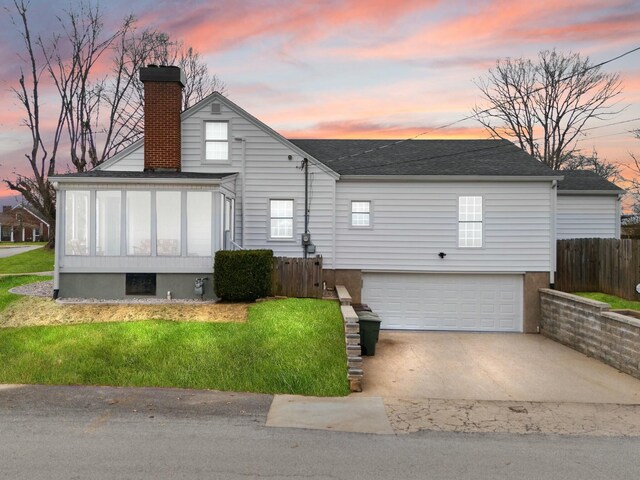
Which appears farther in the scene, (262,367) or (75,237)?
(75,237)

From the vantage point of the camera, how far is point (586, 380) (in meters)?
10.2

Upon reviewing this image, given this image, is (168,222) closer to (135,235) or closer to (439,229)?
(135,235)

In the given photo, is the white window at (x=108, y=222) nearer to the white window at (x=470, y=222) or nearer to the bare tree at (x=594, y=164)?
the white window at (x=470, y=222)

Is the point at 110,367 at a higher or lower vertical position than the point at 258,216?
lower

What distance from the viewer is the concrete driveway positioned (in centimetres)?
905

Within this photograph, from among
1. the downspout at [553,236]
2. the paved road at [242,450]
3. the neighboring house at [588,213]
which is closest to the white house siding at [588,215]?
the neighboring house at [588,213]

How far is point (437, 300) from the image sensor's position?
677 inches

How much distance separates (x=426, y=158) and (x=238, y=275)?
8.99 metres

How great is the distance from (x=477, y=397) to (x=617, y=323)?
15.9 ft

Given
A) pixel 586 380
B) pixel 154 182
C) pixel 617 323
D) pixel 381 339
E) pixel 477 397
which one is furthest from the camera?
pixel 381 339

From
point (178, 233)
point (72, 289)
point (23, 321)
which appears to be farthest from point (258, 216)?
point (23, 321)

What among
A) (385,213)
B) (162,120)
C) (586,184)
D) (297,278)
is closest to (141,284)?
(297,278)

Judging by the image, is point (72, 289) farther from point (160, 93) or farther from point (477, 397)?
point (477, 397)

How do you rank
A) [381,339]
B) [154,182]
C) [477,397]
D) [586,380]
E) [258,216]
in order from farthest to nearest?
[258,216], [381,339], [154,182], [586,380], [477,397]
